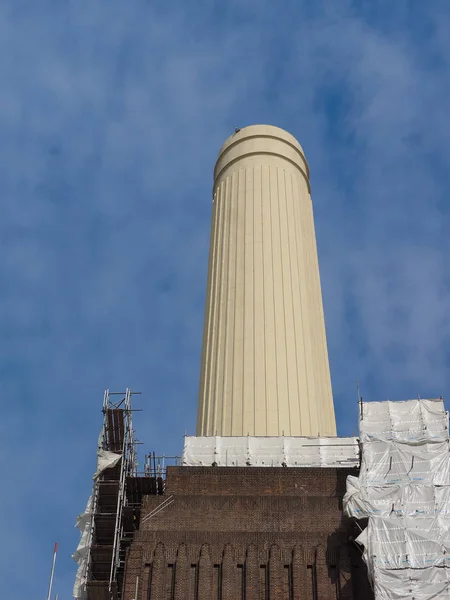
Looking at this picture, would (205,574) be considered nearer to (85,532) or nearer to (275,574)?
(275,574)

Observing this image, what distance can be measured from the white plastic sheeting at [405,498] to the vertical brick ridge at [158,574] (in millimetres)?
8879

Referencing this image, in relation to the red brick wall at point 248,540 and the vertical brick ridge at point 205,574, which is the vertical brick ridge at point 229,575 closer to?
the red brick wall at point 248,540

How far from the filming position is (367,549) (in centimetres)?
4278

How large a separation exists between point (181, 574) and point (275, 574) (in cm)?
432

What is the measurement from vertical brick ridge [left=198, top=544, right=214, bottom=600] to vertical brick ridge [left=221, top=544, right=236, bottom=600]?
617mm

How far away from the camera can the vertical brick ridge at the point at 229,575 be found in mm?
44062

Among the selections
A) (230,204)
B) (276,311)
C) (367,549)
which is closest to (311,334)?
(276,311)

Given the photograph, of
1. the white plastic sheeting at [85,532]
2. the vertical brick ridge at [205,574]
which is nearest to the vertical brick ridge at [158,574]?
the vertical brick ridge at [205,574]

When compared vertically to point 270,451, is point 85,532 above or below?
below

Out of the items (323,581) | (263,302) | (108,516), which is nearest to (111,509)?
(108,516)

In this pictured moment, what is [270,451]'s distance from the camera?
55.1m

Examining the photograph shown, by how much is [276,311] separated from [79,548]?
22077 millimetres

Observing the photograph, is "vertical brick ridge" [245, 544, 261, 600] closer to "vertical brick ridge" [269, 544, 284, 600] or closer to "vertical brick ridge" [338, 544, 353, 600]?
"vertical brick ridge" [269, 544, 284, 600]

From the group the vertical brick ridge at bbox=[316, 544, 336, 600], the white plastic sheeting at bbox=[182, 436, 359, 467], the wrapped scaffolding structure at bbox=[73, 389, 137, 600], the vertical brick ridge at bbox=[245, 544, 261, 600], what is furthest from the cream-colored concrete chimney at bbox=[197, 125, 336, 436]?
the vertical brick ridge at bbox=[316, 544, 336, 600]
